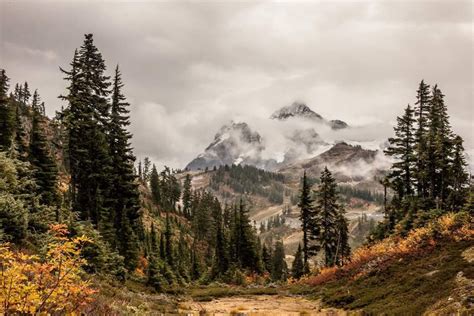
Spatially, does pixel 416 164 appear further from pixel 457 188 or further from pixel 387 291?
pixel 387 291

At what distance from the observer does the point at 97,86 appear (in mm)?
38031

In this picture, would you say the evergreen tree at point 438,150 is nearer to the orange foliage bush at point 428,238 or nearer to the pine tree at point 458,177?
the pine tree at point 458,177

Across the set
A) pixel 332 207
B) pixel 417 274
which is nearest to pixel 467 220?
pixel 417 274

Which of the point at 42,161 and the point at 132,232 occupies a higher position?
the point at 42,161

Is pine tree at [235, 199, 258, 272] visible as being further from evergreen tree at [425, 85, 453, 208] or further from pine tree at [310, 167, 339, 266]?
evergreen tree at [425, 85, 453, 208]

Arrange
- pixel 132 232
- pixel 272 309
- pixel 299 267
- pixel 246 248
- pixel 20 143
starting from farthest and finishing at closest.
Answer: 1. pixel 299 267
2. pixel 246 248
3. pixel 20 143
4. pixel 132 232
5. pixel 272 309

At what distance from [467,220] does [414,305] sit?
12259 mm

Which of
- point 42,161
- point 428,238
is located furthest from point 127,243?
point 428,238

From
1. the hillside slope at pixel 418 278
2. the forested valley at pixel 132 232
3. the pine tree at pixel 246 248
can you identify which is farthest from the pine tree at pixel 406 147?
the pine tree at pixel 246 248

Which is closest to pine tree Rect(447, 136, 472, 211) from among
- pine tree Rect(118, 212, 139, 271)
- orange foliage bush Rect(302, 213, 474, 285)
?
orange foliage bush Rect(302, 213, 474, 285)

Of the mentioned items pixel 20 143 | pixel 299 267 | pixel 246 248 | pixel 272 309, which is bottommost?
pixel 299 267

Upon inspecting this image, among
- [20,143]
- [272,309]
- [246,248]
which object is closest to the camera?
[272,309]

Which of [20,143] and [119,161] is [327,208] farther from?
[20,143]

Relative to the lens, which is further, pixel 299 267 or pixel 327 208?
pixel 299 267
